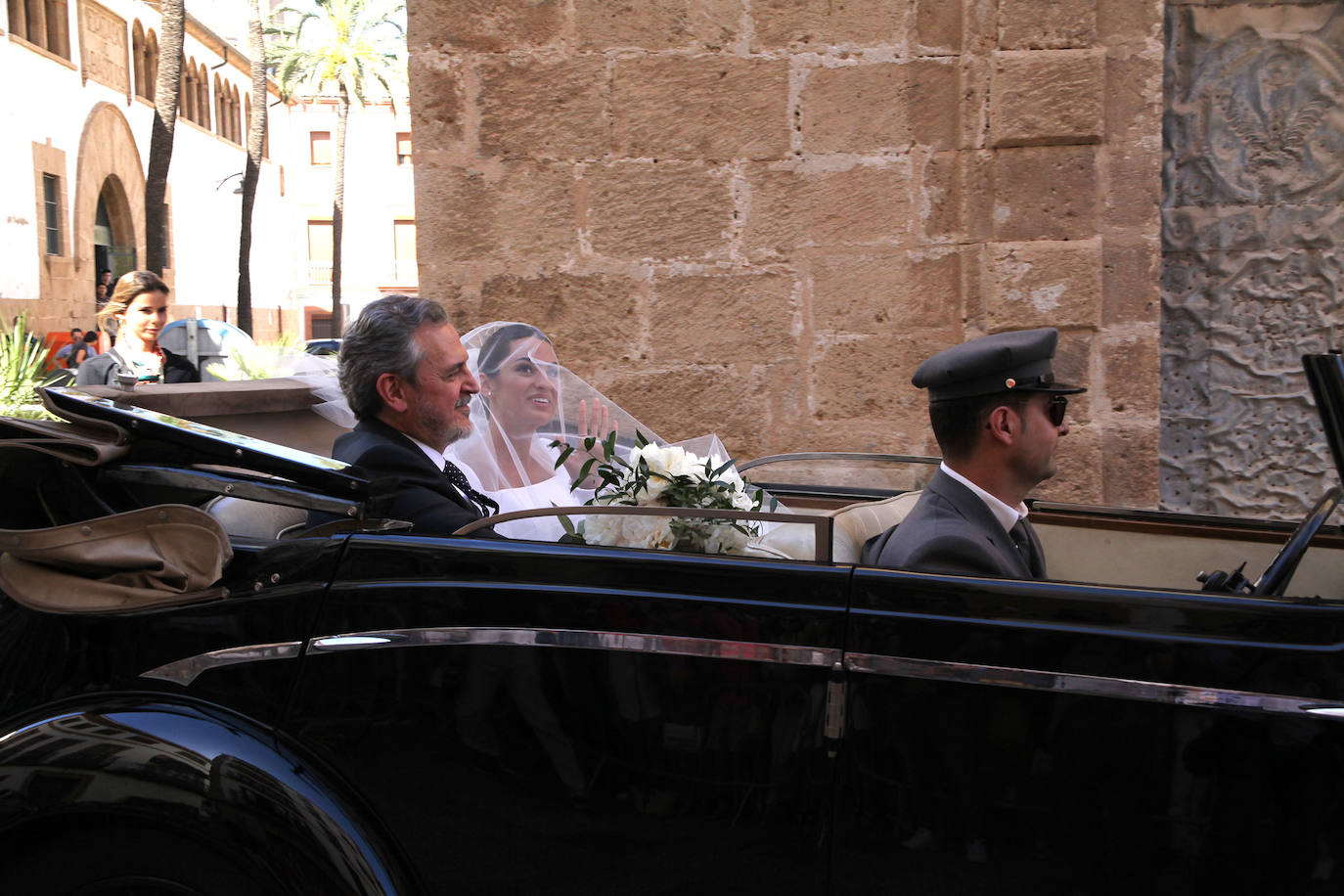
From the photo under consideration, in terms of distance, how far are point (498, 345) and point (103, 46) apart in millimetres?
31374

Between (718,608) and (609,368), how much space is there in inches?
124

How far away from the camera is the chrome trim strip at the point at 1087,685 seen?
63.0 inches

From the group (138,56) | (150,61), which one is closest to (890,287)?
(138,56)

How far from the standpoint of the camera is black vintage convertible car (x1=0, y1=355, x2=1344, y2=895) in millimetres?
1629

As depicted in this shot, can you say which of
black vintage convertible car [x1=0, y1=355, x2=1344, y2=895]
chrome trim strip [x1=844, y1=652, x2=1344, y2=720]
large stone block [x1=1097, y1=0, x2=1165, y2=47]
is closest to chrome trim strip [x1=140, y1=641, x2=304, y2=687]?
black vintage convertible car [x1=0, y1=355, x2=1344, y2=895]

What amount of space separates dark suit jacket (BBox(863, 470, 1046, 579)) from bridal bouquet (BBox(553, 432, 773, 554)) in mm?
293

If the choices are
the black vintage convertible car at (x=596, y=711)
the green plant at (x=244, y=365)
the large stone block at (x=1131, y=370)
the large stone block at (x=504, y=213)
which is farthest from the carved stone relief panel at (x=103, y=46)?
the black vintage convertible car at (x=596, y=711)

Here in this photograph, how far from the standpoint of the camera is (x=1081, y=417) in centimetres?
464

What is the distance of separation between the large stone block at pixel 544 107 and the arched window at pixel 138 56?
3275cm

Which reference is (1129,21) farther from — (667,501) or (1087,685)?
(1087,685)

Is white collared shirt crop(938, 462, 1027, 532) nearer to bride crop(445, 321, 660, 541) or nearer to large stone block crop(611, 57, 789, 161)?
bride crop(445, 321, 660, 541)

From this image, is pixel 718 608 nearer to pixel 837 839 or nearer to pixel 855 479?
pixel 837 839

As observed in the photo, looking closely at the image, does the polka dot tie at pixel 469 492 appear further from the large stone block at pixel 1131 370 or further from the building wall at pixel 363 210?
the building wall at pixel 363 210

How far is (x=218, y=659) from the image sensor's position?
6.43 ft
